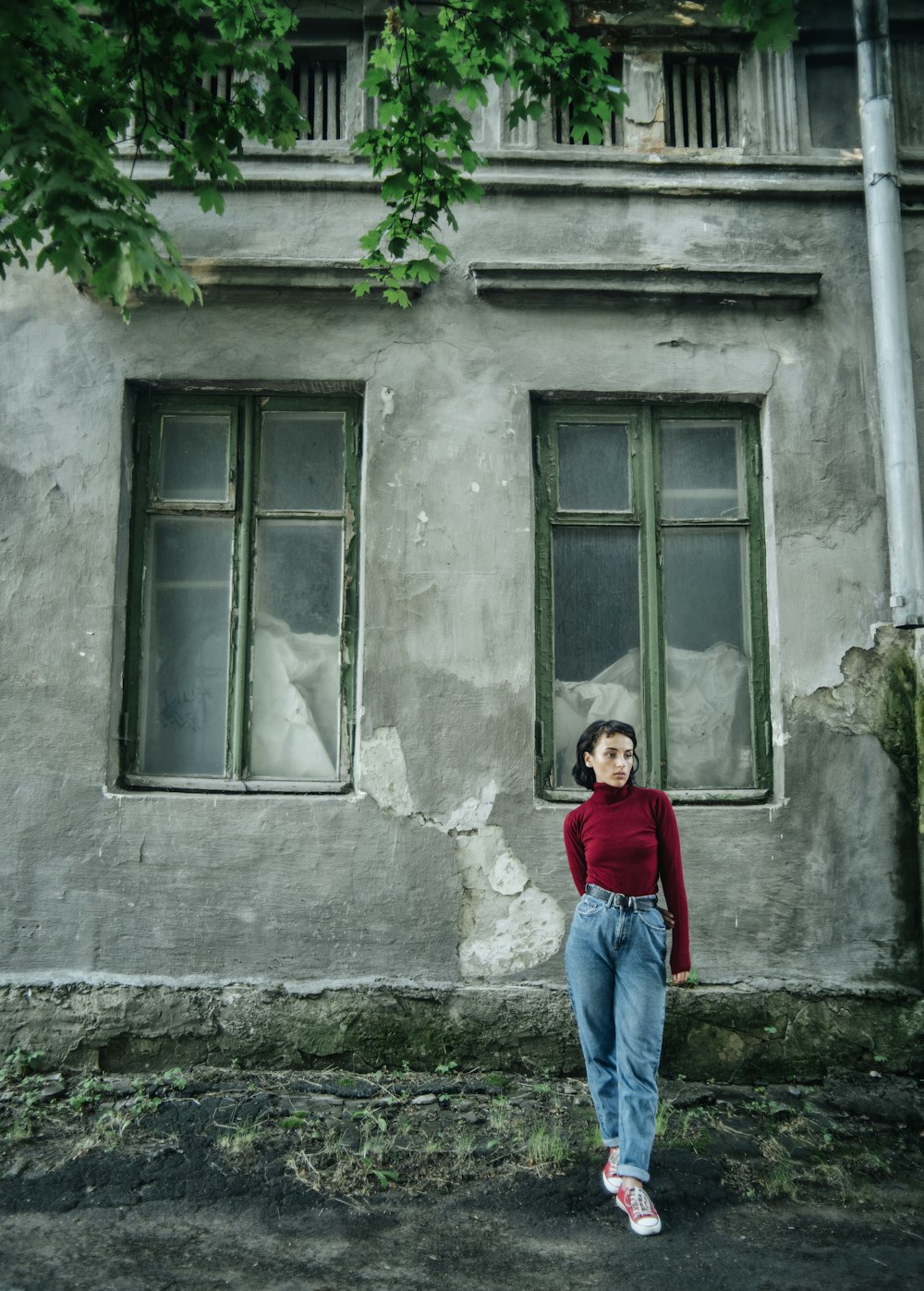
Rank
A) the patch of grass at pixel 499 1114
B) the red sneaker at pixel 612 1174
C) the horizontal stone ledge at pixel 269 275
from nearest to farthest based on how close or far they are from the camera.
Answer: the red sneaker at pixel 612 1174 → the patch of grass at pixel 499 1114 → the horizontal stone ledge at pixel 269 275

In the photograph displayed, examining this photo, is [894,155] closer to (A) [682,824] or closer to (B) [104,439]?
(A) [682,824]

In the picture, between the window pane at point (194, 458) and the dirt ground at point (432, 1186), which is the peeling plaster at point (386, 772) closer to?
the dirt ground at point (432, 1186)

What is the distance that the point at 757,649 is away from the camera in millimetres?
5246

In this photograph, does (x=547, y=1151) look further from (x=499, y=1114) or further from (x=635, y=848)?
(x=635, y=848)

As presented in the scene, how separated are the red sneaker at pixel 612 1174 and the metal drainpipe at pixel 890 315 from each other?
2827mm

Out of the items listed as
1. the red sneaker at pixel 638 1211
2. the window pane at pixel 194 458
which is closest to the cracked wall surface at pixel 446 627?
the window pane at pixel 194 458

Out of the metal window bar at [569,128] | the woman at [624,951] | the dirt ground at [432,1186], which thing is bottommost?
the dirt ground at [432,1186]

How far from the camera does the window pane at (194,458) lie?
5.34m

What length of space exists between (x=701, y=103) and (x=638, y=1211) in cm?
536

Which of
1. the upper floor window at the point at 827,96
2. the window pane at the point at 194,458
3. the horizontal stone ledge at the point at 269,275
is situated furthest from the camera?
the upper floor window at the point at 827,96

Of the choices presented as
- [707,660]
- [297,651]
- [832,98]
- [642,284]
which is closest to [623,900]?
[707,660]

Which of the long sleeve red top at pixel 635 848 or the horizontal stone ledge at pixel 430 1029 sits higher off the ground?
the long sleeve red top at pixel 635 848

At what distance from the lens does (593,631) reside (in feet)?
17.4

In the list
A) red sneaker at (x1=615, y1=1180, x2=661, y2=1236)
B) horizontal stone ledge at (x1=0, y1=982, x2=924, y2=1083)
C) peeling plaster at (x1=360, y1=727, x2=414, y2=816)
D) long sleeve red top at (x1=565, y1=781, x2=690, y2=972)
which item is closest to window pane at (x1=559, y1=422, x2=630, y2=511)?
peeling plaster at (x1=360, y1=727, x2=414, y2=816)
